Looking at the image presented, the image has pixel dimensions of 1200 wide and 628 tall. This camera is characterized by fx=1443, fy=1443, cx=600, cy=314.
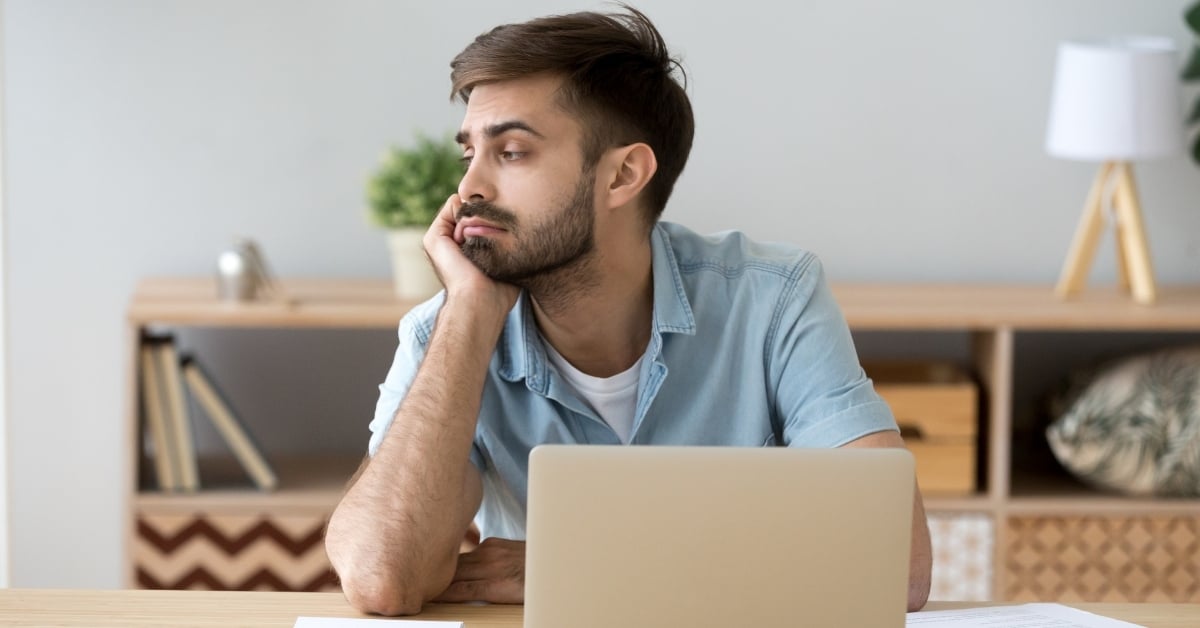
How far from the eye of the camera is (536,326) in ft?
5.55

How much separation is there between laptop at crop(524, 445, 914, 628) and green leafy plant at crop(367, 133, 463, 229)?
5.09ft

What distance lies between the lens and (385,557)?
4.47ft

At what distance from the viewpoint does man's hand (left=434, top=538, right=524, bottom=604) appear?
1399 mm

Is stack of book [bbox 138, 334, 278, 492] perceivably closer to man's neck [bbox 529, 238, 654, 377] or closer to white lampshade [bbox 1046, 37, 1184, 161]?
man's neck [bbox 529, 238, 654, 377]

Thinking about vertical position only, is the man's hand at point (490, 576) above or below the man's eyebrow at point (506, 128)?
below

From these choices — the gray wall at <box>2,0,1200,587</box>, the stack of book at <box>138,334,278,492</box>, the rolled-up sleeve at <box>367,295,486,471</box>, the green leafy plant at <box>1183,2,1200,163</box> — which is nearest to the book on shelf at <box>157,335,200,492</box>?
the stack of book at <box>138,334,278,492</box>

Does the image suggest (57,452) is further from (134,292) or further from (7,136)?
(7,136)

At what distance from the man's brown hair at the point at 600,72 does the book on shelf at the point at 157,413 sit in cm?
110

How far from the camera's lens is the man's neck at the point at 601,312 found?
1675 mm

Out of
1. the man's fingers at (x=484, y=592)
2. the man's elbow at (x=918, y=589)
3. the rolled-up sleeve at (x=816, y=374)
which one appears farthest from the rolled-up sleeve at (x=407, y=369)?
the man's elbow at (x=918, y=589)

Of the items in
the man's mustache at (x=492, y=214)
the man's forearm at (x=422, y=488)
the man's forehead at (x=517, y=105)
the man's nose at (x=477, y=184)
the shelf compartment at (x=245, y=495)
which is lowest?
the shelf compartment at (x=245, y=495)

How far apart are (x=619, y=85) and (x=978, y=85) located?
1375 millimetres

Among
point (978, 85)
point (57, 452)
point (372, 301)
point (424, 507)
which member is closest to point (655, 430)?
point (424, 507)

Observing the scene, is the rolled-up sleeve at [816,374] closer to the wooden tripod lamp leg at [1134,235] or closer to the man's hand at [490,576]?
the man's hand at [490,576]
